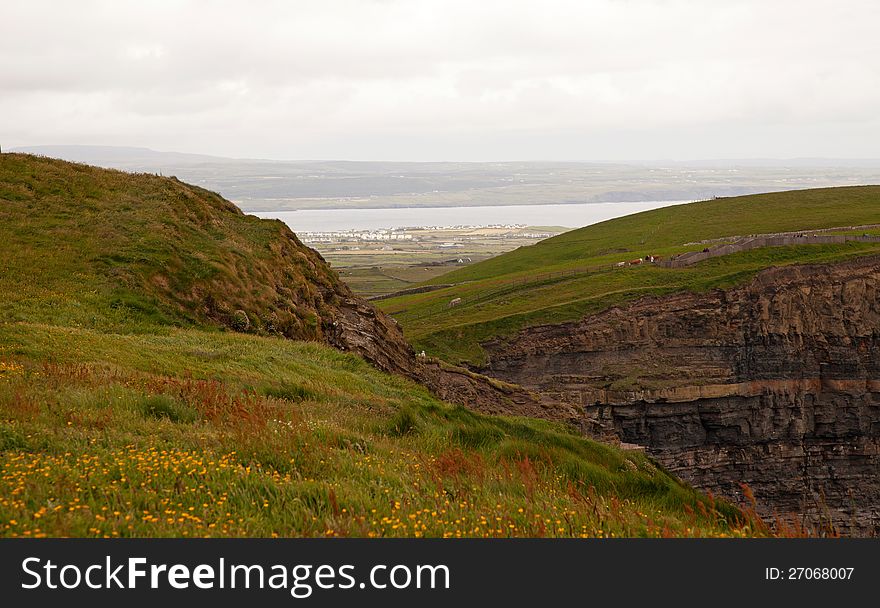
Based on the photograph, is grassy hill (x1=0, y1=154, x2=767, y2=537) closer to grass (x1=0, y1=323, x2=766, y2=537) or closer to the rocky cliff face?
grass (x1=0, y1=323, x2=766, y2=537)

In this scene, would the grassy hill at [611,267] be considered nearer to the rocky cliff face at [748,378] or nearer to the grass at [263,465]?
the rocky cliff face at [748,378]

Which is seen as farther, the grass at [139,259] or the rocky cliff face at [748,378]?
the rocky cliff face at [748,378]

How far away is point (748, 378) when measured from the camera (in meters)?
49.2

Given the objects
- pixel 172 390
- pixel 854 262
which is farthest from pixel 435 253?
pixel 172 390

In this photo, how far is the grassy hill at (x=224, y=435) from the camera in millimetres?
7371

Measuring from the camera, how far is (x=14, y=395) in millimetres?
10516

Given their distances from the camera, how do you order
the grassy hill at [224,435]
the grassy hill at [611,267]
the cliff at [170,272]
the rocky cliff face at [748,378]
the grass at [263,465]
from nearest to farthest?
the grass at [263,465]
the grassy hill at [224,435]
the cliff at [170,272]
the rocky cliff face at [748,378]
the grassy hill at [611,267]

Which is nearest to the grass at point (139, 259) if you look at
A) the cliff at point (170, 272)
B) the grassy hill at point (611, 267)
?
the cliff at point (170, 272)

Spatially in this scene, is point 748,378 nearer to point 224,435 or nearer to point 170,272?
point 170,272

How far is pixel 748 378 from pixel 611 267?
18.3 m

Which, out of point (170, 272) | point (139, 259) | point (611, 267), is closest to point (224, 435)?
point (170, 272)

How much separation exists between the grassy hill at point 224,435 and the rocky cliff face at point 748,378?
27137 mm

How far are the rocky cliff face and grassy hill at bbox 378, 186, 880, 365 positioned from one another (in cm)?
192

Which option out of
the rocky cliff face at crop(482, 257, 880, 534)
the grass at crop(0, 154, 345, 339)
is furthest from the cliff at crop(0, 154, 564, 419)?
the rocky cliff face at crop(482, 257, 880, 534)
